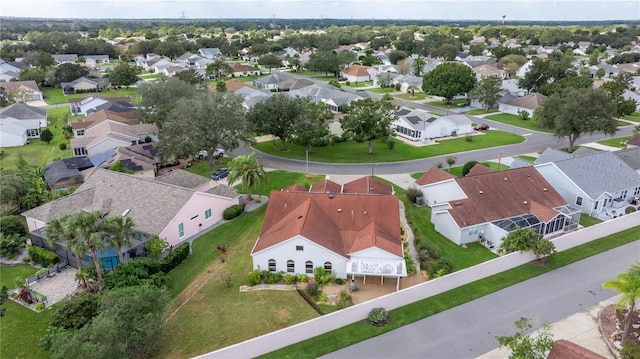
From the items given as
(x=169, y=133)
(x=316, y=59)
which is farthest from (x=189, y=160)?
(x=316, y=59)

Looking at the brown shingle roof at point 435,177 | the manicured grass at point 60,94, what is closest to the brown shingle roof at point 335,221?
the brown shingle roof at point 435,177

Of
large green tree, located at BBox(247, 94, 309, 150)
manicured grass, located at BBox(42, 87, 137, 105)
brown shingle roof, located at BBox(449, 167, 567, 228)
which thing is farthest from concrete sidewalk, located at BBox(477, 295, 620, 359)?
manicured grass, located at BBox(42, 87, 137, 105)

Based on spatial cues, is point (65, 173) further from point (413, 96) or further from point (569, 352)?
point (413, 96)

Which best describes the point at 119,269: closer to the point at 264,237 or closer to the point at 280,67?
the point at 264,237

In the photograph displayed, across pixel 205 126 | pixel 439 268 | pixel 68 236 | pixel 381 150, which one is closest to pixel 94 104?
pixel 205 126

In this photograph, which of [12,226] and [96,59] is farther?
[96,59]

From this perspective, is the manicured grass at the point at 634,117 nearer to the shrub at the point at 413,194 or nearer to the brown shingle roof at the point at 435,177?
the brown shingle roof at the point at 435,177
